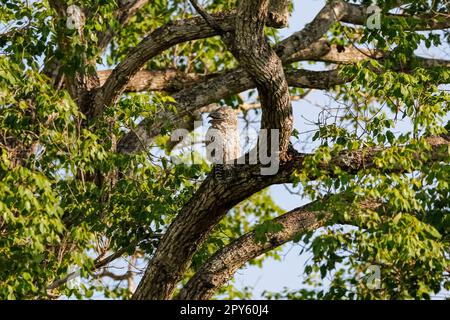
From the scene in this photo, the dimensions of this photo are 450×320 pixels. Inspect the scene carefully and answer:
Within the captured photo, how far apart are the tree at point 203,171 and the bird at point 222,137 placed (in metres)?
0.32

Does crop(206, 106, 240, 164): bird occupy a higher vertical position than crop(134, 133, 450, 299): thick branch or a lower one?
higher

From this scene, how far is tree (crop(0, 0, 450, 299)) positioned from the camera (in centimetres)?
771

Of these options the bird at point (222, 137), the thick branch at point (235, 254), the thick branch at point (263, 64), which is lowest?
the thick branch at point (235, 254)

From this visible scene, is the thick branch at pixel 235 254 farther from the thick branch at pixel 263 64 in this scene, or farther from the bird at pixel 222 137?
the bird at pixel 222 137

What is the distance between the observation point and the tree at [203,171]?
7715mm

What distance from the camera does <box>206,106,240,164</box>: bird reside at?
959 centimetres

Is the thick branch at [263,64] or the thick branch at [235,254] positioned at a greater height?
the thick branch at [263,64]

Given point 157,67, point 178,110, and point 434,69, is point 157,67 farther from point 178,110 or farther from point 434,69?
point 434,69

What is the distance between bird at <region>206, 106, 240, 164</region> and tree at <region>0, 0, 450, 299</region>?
1.04 ft

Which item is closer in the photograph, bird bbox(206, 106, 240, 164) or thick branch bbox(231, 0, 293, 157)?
thick branch bbox(231, 0, 293, 157)

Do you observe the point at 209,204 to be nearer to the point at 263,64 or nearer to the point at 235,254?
the point at 235,254

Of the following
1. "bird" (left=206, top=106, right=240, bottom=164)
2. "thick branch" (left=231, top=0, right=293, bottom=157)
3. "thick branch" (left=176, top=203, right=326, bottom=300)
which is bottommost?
"thick branch" (left=176, top=203, right=326, bottom=300)

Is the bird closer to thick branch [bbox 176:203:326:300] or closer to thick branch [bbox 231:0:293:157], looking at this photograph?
thick branch [bbox 176:203:326:300]

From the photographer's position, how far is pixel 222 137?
9.68 meters
